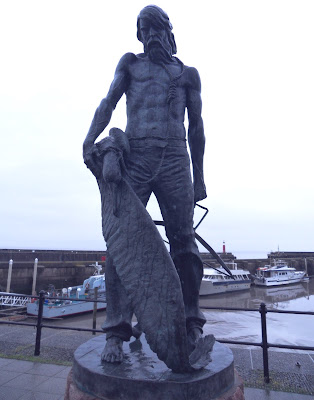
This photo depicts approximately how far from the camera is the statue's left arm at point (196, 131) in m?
3.37

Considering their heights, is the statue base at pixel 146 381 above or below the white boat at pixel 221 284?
above

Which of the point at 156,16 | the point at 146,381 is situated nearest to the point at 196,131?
the point at 156,16

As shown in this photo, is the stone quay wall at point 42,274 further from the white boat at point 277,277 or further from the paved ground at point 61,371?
the paved ground at point 61,371

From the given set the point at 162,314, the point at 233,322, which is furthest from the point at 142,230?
the point at 233,322

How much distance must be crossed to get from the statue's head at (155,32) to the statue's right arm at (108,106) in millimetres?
242

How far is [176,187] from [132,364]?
1575 mm

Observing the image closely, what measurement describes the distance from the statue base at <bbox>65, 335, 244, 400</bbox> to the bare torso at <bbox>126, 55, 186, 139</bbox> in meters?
2.04

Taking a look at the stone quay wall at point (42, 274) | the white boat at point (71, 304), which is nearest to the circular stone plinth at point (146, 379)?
the white boat at point (71, 304)

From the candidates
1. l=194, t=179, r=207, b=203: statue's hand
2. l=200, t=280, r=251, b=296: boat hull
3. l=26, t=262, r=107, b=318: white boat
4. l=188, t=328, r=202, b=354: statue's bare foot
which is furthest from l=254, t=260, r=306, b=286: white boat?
l=188, t=328, r=202, b=354: statue's bare foot

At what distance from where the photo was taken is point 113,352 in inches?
102

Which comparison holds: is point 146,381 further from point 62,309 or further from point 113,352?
point 62,309

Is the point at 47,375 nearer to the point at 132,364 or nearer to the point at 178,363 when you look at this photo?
the point at 132,364

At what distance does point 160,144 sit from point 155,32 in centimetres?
120

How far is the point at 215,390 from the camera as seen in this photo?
225 centimetres
